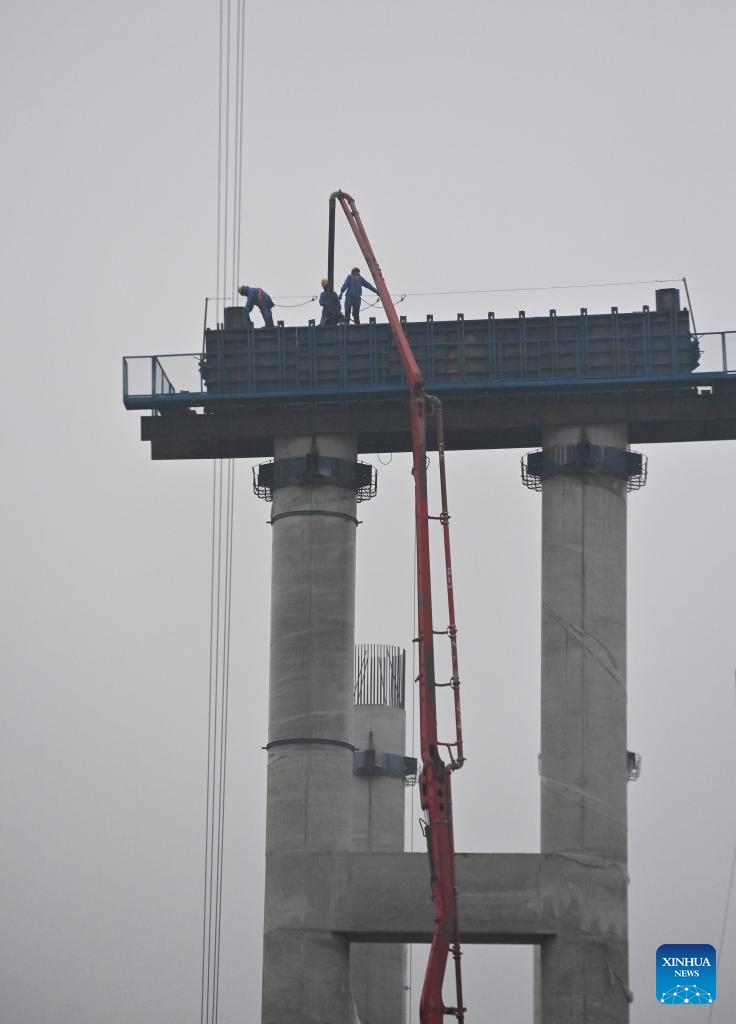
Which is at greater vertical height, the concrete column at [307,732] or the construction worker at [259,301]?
the construction worker at [259,301]

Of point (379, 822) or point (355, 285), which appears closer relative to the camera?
point (355, 285)

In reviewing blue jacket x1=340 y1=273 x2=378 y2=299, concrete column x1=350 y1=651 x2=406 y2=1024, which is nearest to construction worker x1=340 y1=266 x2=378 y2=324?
blue jacket x1=340 y1=273 x2=378 y2=299

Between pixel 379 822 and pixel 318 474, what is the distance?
80.0 feet

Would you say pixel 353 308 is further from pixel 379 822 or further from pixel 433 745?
pixel 379 822

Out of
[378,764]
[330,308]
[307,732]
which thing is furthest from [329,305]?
[378,764]

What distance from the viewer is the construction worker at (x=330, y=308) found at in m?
81.4

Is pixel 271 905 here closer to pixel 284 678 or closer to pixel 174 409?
pixel 284 678

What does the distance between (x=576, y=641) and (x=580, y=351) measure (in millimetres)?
11643

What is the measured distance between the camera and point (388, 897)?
235 ft

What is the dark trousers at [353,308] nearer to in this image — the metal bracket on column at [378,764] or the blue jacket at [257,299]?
the blue jacket at [257,299]

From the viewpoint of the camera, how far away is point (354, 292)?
81.6 metres

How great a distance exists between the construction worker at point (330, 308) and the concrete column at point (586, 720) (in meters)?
10.2

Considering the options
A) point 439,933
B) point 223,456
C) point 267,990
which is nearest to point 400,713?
point 223,456

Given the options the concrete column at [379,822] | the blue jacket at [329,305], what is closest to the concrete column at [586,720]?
the blue jacket at [329,305]
